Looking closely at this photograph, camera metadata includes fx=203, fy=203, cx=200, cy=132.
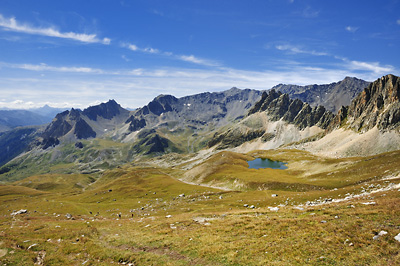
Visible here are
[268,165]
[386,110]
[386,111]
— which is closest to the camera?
[268,165]

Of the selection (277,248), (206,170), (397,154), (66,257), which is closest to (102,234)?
(66,257)

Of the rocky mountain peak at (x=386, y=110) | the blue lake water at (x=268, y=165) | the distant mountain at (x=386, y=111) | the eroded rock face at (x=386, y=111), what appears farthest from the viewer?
the rocky mountain peak at (x=386, y=110)

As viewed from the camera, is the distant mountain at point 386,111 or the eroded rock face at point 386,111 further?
the eroded rock face at point 386,111

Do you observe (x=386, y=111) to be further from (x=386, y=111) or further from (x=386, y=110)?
(x=386, y=110)

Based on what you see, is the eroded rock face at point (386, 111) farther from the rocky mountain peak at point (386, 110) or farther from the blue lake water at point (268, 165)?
the blue lake water at point (268, 165)

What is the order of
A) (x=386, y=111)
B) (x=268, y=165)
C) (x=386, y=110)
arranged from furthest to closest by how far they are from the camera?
1. (x=386, y=110)
2. (x=386, y=111)
3. (x=268, y=165)

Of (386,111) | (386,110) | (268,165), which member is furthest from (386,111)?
(268,165)

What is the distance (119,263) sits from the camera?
75.6 ft

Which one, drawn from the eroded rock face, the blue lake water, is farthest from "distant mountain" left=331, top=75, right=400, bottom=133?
the blue lake water

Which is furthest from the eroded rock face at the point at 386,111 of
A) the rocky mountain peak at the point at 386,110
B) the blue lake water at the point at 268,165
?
the blue lake water at the point at 268,165

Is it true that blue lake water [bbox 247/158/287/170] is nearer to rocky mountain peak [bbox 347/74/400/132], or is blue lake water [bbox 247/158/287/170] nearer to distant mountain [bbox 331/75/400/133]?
distant mountain [bbox 331/75/400/133]

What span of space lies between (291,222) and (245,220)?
719cm

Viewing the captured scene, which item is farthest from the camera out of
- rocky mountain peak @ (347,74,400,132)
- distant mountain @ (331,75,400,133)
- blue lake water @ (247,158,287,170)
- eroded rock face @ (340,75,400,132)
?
rocky mountain peak @ (347,74,400,132)

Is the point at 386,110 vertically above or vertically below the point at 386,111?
above
